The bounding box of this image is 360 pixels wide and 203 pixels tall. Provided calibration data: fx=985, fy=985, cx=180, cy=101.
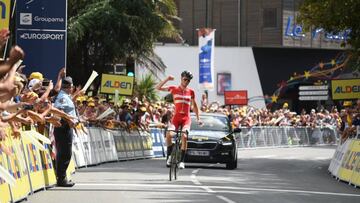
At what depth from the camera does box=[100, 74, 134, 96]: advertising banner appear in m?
36.4

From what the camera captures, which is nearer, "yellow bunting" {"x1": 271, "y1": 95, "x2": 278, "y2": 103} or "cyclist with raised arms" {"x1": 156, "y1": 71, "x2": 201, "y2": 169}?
"cyclist with raised arms" {"x1": 156, "y1": 71, "x2": 201, "y2": 169}

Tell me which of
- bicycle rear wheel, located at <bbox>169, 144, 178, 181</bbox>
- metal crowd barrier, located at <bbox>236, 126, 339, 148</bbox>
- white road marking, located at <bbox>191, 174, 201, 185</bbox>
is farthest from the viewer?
metal crowd barrier, located at <bbox>236, 126, 339, 148</bbox>

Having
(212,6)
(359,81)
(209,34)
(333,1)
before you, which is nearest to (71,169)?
(333,1)

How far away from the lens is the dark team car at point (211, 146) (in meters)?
25.7

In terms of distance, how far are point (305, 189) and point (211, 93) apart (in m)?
49.2

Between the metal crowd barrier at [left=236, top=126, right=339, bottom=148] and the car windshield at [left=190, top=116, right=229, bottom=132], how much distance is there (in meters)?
17.6

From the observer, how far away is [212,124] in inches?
1059

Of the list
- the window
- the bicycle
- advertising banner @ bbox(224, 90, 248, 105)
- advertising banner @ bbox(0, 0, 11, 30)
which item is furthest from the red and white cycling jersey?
the window

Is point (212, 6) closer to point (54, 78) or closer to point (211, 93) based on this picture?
point (211, 93)

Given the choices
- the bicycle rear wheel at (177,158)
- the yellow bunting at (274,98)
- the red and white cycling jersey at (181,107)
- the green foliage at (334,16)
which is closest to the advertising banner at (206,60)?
the green foliage at (334,16)

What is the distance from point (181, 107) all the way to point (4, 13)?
486cm

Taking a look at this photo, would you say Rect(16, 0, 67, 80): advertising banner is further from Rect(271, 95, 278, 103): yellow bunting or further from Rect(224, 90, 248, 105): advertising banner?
Rect(271, 95, 278, 103): yellow bunting

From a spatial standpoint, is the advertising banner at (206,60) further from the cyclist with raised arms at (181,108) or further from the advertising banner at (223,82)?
the cyclist with raised arms at (181,108)

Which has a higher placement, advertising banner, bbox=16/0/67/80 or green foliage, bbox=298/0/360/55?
green foliage, bbox=298/0/360/55
